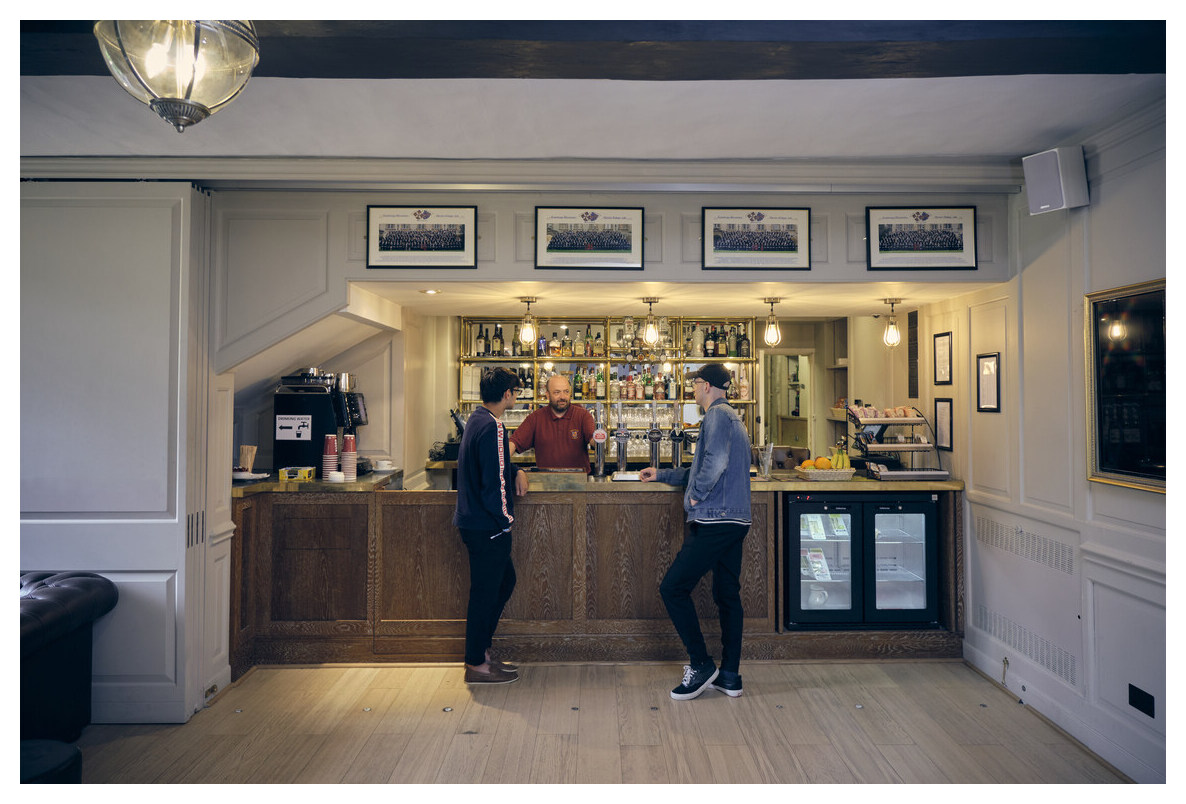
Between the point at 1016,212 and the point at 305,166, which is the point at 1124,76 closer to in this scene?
the point at 1016,212

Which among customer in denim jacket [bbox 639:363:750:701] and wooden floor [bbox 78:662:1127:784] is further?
customer in denim jacket [bbox 639:363:750:701]

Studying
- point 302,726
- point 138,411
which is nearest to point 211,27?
point 138,411

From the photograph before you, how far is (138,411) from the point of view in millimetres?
3648

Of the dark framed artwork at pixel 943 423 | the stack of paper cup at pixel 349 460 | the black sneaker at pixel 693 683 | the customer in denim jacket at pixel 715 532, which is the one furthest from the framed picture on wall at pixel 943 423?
the stack of paper cup at pixel 349 460

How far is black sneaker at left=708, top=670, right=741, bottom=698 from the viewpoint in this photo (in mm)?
3834

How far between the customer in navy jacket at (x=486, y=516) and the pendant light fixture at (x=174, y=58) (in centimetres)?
235

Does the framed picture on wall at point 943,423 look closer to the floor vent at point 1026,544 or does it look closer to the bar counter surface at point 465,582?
the floor vent at point 1026,544

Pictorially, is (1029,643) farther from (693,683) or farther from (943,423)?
(693,683)

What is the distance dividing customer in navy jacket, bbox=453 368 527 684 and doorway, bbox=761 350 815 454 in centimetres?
667

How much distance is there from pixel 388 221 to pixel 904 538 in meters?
4.03

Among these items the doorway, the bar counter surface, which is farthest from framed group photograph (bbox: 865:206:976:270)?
the doorway

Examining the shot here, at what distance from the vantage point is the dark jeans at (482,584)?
13.0 ft

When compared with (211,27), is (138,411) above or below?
below

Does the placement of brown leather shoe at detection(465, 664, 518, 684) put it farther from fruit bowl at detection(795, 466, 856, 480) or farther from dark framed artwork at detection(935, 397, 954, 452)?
dark framed artwork at detection(935, 397, 954, 452)
